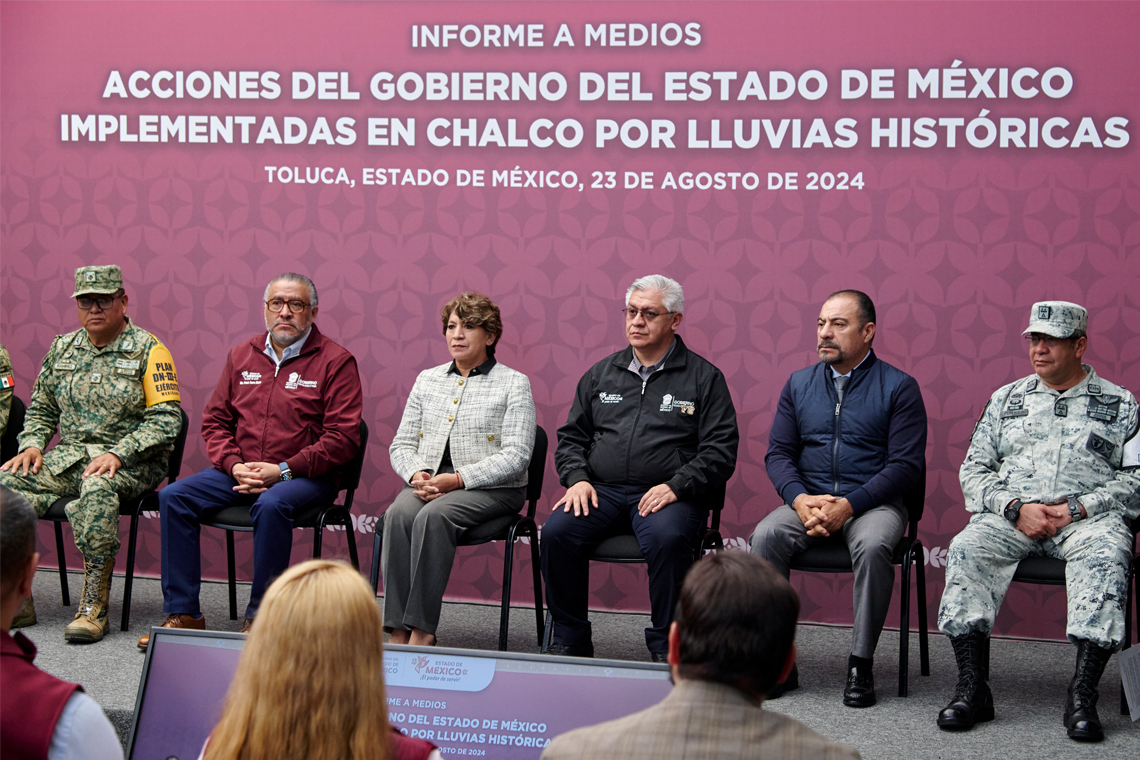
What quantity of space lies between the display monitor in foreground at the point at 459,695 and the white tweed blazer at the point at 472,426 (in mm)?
1723

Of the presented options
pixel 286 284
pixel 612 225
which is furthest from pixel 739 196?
pixel 286 284

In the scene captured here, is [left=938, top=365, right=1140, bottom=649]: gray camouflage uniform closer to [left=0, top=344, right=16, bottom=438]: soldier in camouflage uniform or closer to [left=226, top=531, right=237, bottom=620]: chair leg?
[left=226, top=531, right=237, bottom=620]: chair leg

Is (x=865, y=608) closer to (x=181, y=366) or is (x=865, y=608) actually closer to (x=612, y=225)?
(x=612, y=225)

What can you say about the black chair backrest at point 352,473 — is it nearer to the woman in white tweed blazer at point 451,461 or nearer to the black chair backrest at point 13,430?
the woman in white tweed blazer at point 451,461

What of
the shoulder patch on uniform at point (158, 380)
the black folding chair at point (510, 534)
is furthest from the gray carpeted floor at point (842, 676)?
Answer: the shoulder patch on uniform at point (158, 380)

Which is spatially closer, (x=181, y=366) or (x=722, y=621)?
(x=722, y=621)

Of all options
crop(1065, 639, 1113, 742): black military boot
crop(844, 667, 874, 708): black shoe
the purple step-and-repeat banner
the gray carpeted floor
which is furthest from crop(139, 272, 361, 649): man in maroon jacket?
crop(1065, 639, 1113, 742): black military boot

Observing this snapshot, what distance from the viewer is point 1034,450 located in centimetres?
341

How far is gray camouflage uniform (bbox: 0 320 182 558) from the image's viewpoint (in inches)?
154

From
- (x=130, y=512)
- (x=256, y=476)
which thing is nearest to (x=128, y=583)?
(x=130, y=512)

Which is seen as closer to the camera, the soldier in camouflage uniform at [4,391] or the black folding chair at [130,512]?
the black folding chair at [130,512]

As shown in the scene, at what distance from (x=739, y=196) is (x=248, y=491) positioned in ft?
7.24

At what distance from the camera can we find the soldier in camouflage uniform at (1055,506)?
301 centimetres

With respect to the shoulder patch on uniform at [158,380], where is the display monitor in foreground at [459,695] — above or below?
below
